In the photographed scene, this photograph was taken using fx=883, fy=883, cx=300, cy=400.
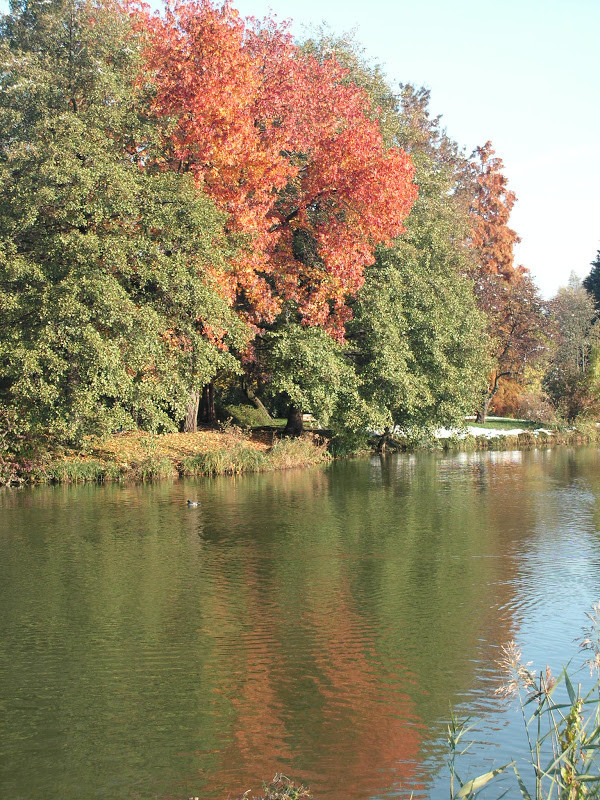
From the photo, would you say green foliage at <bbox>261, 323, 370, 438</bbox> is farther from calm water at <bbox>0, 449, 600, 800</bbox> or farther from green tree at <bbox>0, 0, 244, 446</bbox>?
calm water at <bbox>0, 449, 600, 800</bbox>

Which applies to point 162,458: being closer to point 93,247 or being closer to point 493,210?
point 93,247

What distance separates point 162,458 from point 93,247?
724cm

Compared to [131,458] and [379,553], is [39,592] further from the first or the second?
[131,458]

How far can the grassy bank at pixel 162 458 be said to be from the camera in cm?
2470

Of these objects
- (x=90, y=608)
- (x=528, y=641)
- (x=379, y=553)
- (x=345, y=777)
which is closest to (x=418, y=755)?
(x=345, y=777)

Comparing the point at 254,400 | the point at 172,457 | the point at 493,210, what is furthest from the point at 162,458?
the point at 493,210

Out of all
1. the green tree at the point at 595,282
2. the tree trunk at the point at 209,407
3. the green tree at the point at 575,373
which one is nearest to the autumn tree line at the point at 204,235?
the tree trunk at the point at 209,407

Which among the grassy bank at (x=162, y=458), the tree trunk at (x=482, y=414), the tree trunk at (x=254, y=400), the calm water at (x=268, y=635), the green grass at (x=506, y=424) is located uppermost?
the tree trunk at (x=254, y=400)

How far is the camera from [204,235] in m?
23.8

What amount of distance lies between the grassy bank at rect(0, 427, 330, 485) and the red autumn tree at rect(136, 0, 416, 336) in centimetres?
425

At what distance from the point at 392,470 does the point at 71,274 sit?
42.6 ft

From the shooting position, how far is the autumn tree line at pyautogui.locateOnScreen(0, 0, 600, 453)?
22375 millimetres

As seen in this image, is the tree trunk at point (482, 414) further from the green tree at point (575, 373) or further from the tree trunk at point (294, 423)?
the tree trunk at point (294, 423)

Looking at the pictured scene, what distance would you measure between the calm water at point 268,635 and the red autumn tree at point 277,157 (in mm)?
9693
